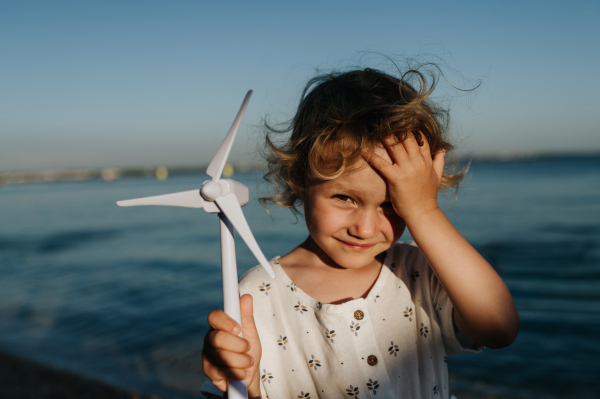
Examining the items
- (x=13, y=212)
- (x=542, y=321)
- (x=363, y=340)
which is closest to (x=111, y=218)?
(x=13, y=212)

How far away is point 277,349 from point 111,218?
21.5 metres

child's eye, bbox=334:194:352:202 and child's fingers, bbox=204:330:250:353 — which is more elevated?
child's eye, bbox=334:194:352:202

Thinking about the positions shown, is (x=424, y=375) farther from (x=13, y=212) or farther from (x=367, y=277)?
(x=13, y=212)

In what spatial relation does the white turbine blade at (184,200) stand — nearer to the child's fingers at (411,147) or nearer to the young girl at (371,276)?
the young girl at (371,276)

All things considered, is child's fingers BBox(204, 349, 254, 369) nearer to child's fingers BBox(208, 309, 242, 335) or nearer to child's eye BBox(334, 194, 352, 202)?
child's fingers BBox(208, 309, 242, 335)

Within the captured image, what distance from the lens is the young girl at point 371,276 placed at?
1881mm

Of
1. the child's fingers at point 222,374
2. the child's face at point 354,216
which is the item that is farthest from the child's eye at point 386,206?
the child's fingers at point 222,374

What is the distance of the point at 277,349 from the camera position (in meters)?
2.31

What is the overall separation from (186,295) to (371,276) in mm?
6722

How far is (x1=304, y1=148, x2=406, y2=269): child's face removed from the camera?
2.02 metres

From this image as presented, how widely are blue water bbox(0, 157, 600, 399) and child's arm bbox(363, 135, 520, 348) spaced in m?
1.28

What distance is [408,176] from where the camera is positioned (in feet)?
6.17

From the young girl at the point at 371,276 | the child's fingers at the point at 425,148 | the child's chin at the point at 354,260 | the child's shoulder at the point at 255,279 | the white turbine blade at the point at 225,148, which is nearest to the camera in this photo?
the white turbine blade at the point at 225,148

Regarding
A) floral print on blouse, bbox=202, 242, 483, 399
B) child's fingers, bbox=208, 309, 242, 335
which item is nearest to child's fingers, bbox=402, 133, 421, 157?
floral print on blouse, bbox=202, 242, 483, 399
